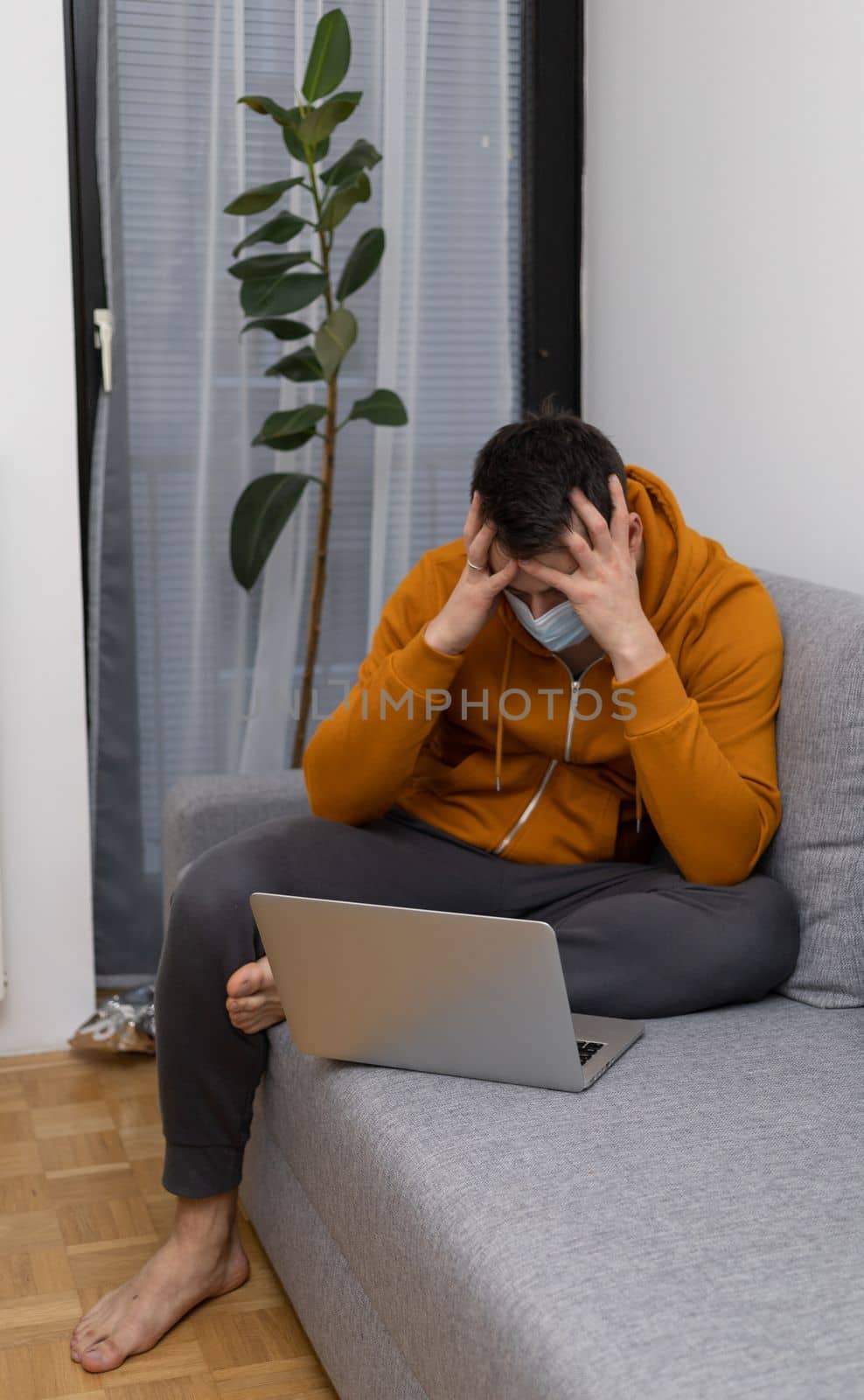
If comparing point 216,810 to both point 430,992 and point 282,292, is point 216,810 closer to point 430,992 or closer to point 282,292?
point 430,992

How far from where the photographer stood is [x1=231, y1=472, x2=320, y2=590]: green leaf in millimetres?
2498

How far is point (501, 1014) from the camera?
1.27 metres

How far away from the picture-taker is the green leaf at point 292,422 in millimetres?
2439

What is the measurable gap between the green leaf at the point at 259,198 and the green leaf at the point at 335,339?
0.67 feet

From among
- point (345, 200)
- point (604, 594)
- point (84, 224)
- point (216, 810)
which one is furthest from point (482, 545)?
point (84, 224)

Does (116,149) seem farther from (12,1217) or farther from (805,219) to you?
(12,1217)

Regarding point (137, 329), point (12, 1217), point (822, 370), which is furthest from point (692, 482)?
point (12, 1217)

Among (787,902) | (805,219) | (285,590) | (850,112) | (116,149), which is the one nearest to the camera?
(787,902)

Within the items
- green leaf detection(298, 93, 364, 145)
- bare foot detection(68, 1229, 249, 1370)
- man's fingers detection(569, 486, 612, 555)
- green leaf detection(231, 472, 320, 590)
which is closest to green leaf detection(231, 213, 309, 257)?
green leaf detection(298, 93, 364, 145)

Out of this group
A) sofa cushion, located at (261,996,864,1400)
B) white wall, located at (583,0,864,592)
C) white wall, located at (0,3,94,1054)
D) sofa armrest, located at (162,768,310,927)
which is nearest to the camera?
sofa cushion, located at (261,996,864,1400)

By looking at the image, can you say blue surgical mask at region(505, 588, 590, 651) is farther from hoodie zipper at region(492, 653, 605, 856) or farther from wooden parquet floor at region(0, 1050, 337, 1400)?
wooden parquet floor at region(0, 1050, 337, 1400)

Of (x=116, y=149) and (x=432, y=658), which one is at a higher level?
(x=116, y=149)

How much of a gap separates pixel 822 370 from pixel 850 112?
322 mm

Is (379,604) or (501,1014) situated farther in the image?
(379,604)
